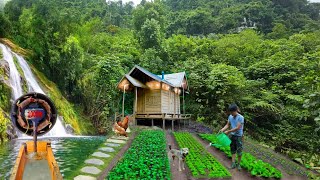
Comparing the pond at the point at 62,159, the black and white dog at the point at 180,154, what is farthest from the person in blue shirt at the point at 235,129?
the pond at the point at 62,159

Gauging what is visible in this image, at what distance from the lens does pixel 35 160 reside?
5.86 meters

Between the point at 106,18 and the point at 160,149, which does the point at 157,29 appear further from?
the point at 106,18

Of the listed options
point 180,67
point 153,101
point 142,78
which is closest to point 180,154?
point 153,101

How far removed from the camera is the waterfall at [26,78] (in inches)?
744

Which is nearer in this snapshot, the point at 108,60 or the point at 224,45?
the point at 108,60

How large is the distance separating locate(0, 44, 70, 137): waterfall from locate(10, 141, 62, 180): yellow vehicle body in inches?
520

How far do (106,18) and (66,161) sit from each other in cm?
5807

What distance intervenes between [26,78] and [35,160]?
56.2 ft

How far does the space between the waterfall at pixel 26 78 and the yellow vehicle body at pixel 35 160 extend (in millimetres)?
13217

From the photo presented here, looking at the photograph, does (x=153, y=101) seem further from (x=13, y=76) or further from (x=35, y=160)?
(x=35, y=160)

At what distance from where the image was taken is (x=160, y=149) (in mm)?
11648

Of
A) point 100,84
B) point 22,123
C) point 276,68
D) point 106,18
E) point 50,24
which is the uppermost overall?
point 106,18

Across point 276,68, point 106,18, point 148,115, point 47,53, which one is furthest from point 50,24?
point 106,18

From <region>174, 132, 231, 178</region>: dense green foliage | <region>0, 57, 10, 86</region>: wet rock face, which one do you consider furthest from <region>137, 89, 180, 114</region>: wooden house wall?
<region>174, 132, 231, 178</region>: dense green foliage
